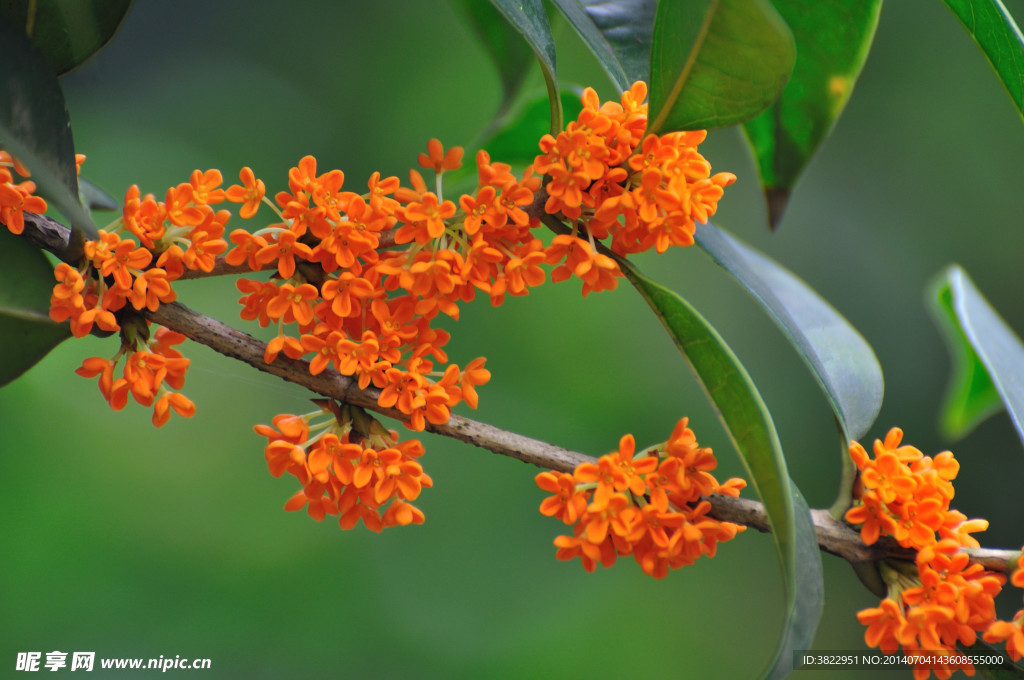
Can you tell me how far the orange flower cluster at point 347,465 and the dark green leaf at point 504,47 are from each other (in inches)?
23.6

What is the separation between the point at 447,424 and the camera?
2.31 feet

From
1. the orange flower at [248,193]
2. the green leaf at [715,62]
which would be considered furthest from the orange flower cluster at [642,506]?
the orange flower at [248,193]

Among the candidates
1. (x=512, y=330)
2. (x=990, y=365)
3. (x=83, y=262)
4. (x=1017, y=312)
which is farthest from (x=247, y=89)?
(x=1017, y=312)

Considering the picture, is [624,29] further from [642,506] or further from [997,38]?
[642,506]

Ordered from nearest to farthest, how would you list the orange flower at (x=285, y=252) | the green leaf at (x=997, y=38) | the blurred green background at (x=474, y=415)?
the orange flower at (x=285, y=252) → the green leaf at (x=997, y=38) → the blurred green background at (x=474, y=415)

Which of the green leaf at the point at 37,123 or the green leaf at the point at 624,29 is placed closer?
the green leaf at the point at 37,123

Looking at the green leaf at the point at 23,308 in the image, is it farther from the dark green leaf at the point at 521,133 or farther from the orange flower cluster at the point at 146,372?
the dark green leaf at the point at 521,133

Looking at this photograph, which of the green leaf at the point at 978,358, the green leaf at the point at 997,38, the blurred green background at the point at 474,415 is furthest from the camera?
the blurred green background at the point at 474,415

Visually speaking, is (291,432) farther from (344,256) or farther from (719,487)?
(719,487)

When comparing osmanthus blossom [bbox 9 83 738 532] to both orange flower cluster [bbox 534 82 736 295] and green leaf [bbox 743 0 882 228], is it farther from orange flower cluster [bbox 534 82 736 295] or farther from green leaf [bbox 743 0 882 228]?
green leaf [bbox 743 0 882 228]

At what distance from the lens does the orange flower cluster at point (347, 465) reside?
678 mm

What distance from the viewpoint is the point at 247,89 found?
11.0 feet

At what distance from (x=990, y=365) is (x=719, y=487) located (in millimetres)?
420

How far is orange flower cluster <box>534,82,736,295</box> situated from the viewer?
0.63 meters
